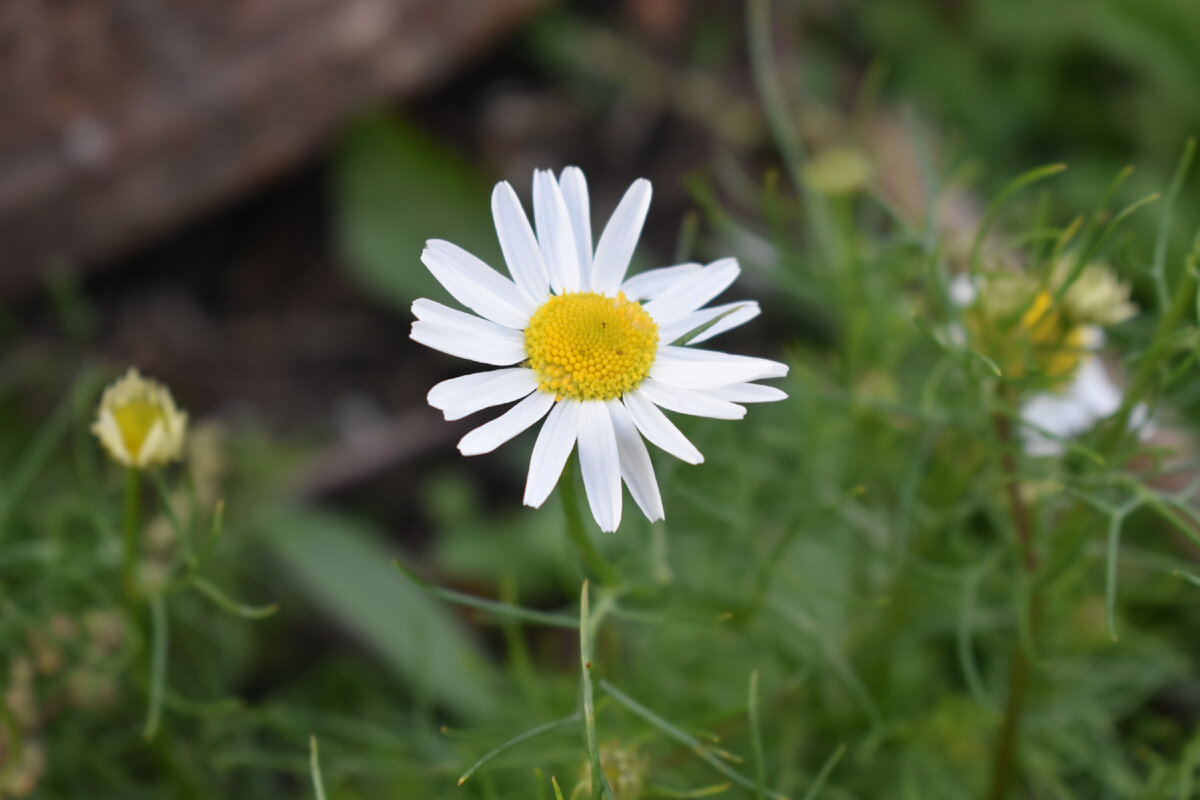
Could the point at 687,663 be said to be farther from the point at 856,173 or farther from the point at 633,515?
the point at 856,173

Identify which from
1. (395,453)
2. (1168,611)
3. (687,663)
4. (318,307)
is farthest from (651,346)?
(318,307)

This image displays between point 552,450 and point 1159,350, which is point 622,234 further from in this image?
point 1159,350

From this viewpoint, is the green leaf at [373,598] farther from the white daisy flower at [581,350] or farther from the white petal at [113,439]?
the white daisy flower at [581,350]

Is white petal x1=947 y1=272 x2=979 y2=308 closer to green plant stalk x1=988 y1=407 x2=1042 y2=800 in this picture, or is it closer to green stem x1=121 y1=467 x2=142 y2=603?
green plant stalk x1=988 y1=407 x2=1042 y2=800

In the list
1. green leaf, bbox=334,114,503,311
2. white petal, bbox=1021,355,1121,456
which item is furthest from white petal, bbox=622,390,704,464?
green leaf, bbox=334,114,503,311

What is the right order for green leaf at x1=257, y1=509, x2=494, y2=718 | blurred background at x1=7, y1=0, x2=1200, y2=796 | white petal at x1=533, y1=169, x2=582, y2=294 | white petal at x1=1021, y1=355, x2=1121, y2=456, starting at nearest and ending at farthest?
white petal at x1=533, y1=169, x2=582, y2=294 < white petal at x1=1021, y1=355, x2=1121, y2=456 < green leaf at x1=257, y1=509, x2=494, y2=718 < blurred background at x1=7, y1=0, x2=1200, y2=796

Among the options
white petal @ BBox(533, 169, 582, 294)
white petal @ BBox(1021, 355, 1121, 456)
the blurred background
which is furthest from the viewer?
the blurred background

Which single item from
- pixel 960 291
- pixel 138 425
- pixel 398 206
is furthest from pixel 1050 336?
pixel 398 206
